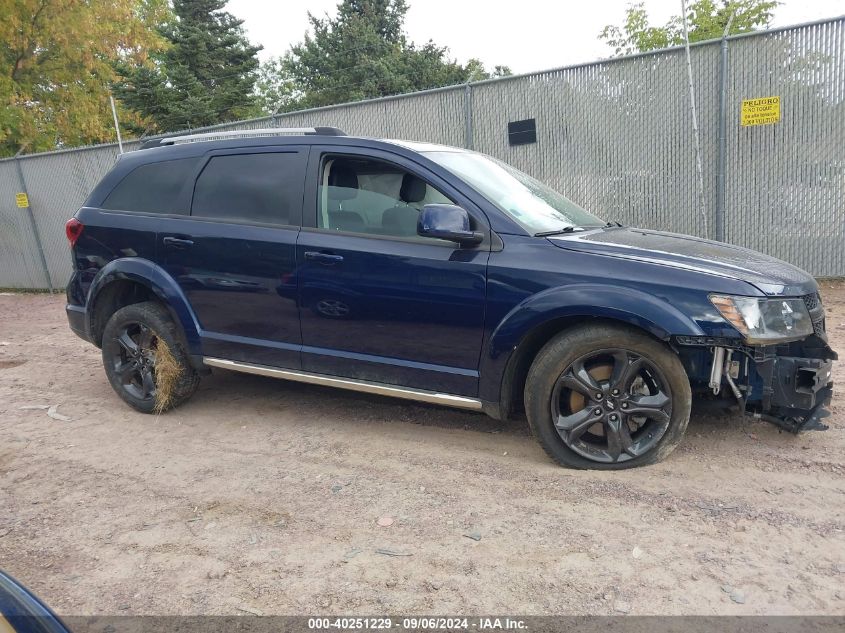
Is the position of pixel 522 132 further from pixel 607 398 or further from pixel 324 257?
pixel 607 398

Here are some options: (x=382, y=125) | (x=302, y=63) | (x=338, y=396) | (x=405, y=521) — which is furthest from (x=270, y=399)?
(x=302, y=63)

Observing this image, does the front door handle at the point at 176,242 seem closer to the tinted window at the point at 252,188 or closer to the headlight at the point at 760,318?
the tinted window at the point at 252,188

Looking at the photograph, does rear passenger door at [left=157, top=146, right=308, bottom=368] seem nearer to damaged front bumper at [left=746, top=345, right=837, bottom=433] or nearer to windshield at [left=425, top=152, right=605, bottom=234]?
windshield at [left=425, top=152, right=605, bottom=234]

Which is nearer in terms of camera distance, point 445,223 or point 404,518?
point 404,518

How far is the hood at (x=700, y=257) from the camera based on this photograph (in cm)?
317

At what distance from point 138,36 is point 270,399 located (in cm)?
1997

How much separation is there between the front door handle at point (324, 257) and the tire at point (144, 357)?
1.26 m

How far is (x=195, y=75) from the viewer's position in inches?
1053

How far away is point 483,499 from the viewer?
3.17 meters

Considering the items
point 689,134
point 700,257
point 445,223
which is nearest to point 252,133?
point 445,223

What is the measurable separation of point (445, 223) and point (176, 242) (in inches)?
80.8

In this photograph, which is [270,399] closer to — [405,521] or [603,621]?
[405,521]

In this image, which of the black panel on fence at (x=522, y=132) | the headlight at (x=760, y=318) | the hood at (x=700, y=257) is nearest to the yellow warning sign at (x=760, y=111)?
the black panel on fence at (x=522, y=132)

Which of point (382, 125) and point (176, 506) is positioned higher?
point (382, 125)
